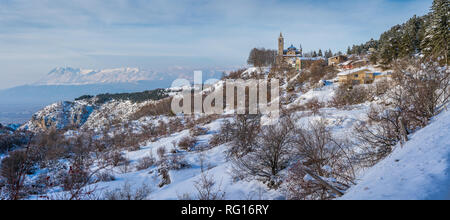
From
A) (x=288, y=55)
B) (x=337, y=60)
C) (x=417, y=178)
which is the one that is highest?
(x=288, y=55)

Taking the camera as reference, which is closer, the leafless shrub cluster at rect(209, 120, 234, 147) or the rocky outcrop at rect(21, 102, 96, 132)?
the leafless shrub cluster at rect(209, 120, 234, 147)

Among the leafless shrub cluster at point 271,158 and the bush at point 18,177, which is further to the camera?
the leafless shrub cluster at point 271,158

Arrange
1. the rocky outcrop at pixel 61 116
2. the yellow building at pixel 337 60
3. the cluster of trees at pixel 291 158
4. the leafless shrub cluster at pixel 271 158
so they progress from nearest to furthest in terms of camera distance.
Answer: the cluster of trees at pixel 291 158 < the leafless shrub cluster at pixel 271 158 < the yellow building at pixel 337 60 < the rocky outcrop at pixel 61 116

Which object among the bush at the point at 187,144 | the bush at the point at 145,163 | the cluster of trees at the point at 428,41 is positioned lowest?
the bush at the point at 145,163

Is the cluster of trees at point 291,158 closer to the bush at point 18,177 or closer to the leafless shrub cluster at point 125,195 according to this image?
the leafless shrub cluster at point 125,195

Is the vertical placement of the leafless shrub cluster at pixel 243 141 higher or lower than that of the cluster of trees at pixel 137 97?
lower

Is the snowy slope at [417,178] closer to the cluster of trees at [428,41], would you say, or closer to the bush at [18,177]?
the bush at [18,177]

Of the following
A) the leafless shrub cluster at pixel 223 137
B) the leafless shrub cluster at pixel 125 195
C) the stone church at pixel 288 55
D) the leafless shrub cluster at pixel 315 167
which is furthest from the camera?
the stone church at pixel 288 55

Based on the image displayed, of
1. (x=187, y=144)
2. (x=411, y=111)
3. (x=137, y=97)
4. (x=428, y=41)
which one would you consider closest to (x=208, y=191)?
(x=411, y=111)

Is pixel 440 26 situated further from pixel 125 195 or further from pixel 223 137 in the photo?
pixel 125 195

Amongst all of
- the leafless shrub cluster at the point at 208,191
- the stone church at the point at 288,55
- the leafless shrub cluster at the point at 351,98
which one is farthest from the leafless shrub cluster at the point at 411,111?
the stone church at the point at 288,55

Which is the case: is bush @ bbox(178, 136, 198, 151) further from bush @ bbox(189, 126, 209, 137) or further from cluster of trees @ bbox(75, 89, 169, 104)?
cluster of trees @ bbox(75, 89, 169, 104)

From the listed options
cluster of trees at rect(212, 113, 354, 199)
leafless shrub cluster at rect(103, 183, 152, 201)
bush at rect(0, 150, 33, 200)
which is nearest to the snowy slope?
cluster of trees at rect(212, 113, 354, 199)
